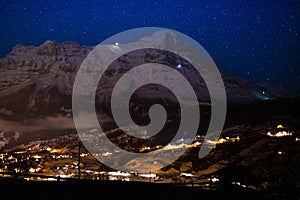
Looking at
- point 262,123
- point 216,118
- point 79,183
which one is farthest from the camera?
point 216,118

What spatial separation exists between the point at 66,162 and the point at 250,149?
111 feet

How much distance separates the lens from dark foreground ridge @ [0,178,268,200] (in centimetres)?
964

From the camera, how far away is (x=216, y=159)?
5538 centimetres

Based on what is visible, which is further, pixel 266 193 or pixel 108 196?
pixel 266 193

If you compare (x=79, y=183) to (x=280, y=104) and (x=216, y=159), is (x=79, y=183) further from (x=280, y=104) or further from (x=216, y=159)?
(x=280, y=104)

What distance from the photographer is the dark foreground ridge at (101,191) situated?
964 centimetres

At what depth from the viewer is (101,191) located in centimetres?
1017

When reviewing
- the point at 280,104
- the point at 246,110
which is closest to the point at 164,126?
the point at 246,110

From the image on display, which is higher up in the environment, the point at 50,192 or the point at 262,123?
the point at 262,123

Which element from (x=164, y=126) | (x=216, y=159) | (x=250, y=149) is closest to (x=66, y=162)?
(x=216, y=159)

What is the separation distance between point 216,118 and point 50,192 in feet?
399

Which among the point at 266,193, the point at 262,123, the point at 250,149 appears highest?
the point at 262,123

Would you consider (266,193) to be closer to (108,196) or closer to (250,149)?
(108,196)

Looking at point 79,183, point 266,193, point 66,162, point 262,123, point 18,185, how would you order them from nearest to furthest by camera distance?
point 79,183 → point 18,185 → point 266,193 → point 66,162 → point 262,123
